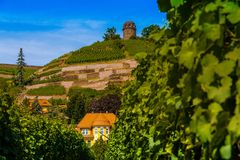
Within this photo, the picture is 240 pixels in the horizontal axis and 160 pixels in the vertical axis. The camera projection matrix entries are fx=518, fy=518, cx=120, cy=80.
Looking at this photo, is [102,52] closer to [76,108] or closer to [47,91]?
[47,91]

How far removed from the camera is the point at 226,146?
215cm

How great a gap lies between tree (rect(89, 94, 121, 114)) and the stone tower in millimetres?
101337

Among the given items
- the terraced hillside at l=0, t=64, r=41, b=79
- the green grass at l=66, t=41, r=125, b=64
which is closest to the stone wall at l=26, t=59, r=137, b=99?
the green grass at l=66, t=41, r=125, b=64

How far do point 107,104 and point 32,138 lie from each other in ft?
235

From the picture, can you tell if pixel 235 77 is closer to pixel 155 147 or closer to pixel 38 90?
pixel 155 147

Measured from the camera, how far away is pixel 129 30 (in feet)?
633

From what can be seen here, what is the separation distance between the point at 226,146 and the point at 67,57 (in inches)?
6454

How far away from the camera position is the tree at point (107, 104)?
83.0 m

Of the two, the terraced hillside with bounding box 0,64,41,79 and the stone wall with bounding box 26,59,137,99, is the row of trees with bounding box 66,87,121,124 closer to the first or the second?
the stone wall with bounding box 26,59,137,99

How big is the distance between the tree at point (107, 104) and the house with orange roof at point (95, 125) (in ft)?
4.29

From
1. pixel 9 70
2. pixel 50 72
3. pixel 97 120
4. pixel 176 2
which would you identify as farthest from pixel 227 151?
pixel 9 70

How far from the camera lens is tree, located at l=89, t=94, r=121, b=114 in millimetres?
83000

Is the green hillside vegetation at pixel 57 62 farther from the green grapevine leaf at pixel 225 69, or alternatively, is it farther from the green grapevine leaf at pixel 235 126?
the green grapevine leaf at pixel 235 126

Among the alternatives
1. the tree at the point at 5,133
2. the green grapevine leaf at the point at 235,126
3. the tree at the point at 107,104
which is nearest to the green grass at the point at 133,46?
the tree at the point at 107,104
